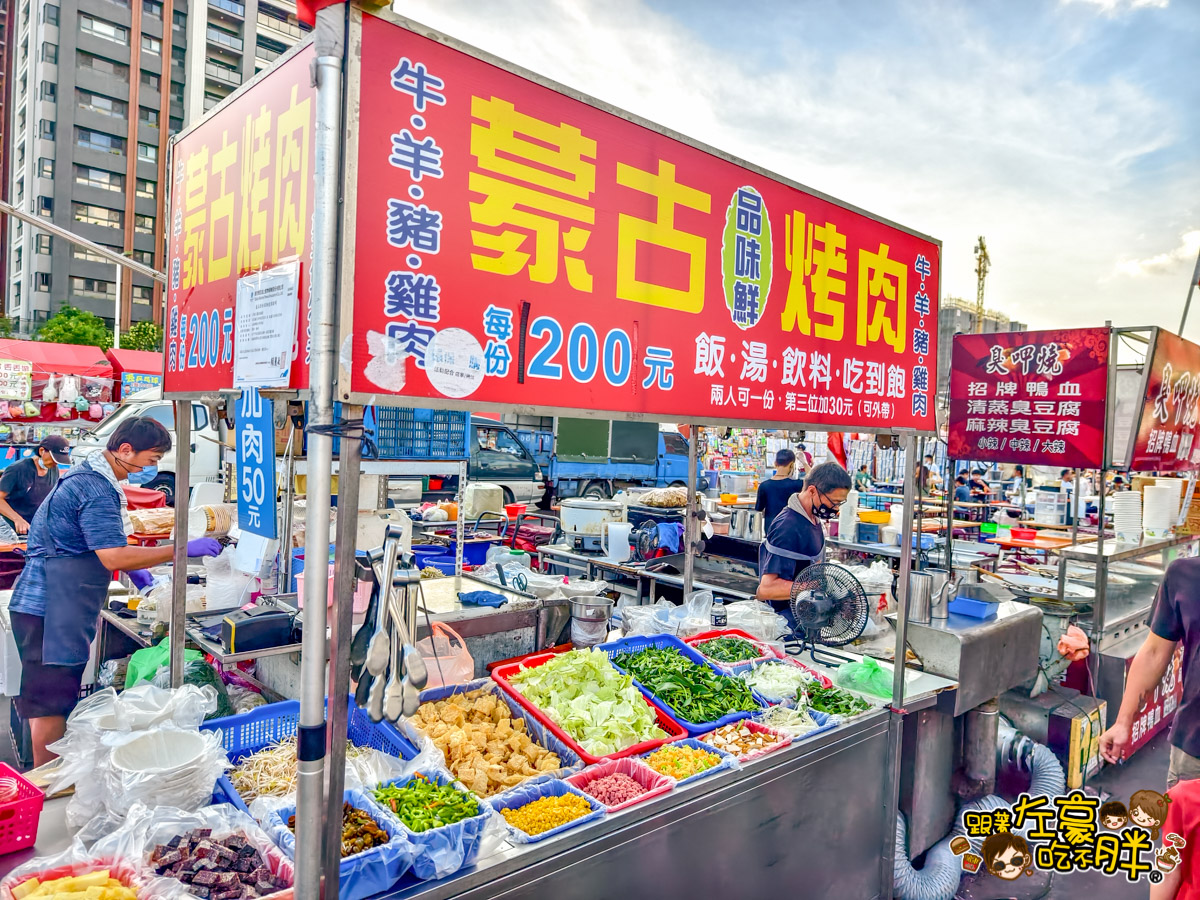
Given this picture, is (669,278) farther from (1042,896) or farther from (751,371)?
(1042,896)

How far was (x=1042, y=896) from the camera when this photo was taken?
394 cm

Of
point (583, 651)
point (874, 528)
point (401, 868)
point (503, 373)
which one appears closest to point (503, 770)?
point (401, 868)

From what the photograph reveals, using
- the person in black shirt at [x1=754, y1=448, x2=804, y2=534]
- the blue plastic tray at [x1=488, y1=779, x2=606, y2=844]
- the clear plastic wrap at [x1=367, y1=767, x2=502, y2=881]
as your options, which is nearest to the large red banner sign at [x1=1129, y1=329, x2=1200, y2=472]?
the person in black shirt at [x1=754, y1=448, x2=804, y2=534]

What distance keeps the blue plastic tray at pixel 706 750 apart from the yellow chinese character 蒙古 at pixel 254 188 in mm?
2271

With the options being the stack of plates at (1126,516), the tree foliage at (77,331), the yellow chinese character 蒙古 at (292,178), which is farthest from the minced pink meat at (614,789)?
the tree foliage at (77,331)

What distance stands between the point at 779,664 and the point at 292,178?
333cm

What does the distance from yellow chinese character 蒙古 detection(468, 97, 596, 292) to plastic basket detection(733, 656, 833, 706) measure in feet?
7.54

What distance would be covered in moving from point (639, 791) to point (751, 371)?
5.41ft

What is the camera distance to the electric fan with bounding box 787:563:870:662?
159 inches

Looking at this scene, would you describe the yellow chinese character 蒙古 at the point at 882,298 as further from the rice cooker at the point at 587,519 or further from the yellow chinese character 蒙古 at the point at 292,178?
the rice cooker at the point at 587,519

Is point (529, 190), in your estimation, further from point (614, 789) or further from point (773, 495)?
point (773, 495)

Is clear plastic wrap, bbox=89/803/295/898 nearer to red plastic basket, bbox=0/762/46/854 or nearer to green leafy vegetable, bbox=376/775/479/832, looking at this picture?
red plastic basket, bbox=0/762/46/854

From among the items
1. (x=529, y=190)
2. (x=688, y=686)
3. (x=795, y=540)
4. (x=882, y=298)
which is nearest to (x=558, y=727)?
(x=688, y=686)

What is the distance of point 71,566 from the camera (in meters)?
3.63
